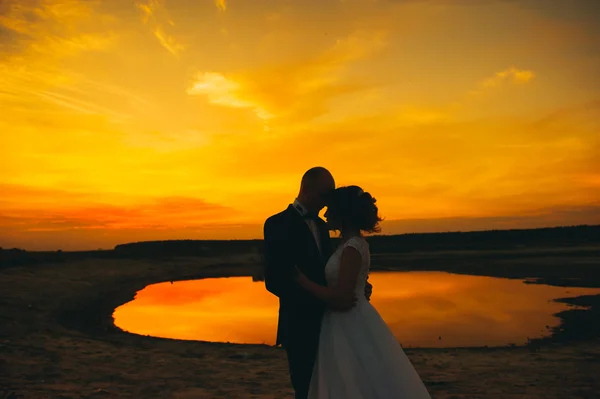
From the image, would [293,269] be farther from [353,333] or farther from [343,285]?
[353,333]

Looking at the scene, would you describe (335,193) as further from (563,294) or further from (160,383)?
(563,294)

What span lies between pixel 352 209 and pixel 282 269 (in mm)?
874

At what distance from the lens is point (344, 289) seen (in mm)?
5211

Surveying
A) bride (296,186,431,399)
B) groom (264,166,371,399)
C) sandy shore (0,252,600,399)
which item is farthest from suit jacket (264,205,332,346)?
sandy shore (0,252,600,399)

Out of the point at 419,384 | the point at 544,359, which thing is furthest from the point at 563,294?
the point at 419,384

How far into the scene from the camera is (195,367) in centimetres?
1108

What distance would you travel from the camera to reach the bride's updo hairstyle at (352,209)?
5406 millimetres

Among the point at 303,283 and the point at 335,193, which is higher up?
the point at 335,193

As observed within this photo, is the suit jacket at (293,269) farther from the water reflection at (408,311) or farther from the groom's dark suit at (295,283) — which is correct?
the water reflection at (408,311)

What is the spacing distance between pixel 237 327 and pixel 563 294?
13.5 m

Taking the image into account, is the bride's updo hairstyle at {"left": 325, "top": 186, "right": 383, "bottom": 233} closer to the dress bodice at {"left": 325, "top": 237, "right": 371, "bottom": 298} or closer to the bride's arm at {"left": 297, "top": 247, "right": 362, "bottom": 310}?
the dress bodice at {"left": 325, "top": 237, "right": 371, "bottom": 298}

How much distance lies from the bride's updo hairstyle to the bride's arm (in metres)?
0.30

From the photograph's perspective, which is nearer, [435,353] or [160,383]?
[160,383]

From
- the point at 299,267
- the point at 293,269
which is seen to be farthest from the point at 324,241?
the point at 293,269
